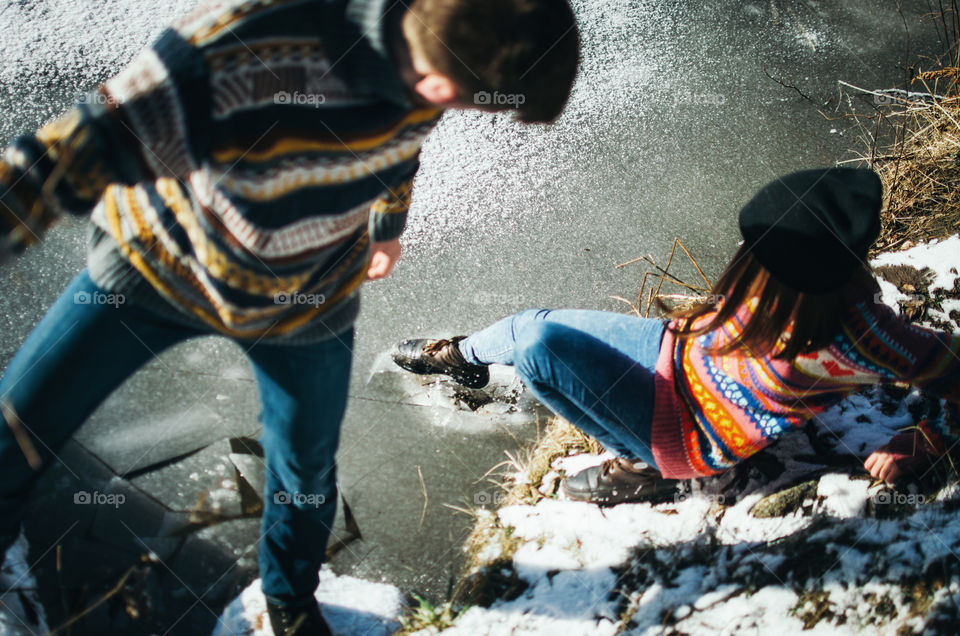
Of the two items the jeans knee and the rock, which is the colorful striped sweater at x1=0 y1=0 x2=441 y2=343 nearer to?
the jeans knee

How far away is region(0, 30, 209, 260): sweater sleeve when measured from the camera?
3.66 feet

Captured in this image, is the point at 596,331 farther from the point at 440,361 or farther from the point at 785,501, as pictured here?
the point at 785,501

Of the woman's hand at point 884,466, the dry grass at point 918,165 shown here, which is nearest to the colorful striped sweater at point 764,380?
the woman's hand at point 884,466

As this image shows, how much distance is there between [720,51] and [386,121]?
2.71m

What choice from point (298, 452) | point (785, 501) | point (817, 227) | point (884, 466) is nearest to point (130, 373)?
point (298, 452)

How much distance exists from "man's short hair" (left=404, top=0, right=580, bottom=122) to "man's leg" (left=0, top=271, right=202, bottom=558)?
2.84 feet

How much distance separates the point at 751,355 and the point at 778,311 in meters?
0.17

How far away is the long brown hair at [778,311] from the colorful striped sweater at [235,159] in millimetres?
814

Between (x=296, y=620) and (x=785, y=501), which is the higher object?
(x=296, y=620)

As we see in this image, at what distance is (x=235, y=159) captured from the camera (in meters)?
1.20

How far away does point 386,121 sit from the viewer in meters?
1.36

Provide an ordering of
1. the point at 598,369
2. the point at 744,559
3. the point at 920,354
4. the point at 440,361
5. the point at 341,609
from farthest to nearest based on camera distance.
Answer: the point at 440,361, the point at 341,609, the point at 744,559, the point at 598,369, the point at 920,354

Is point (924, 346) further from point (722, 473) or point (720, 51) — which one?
point (720, 51)

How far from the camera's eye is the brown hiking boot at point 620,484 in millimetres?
2176
